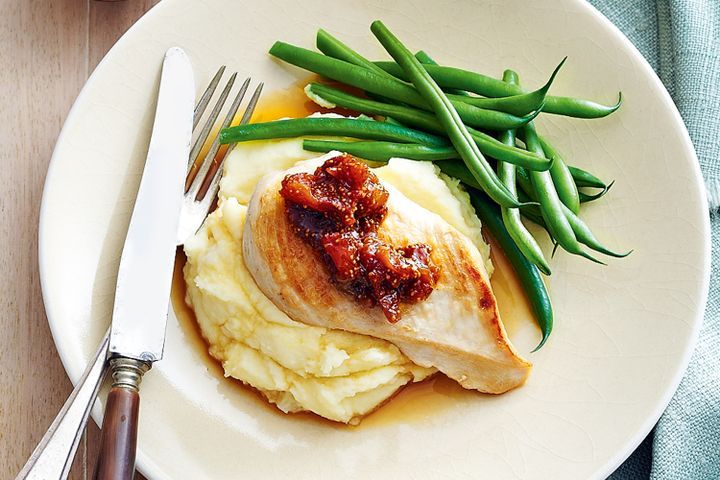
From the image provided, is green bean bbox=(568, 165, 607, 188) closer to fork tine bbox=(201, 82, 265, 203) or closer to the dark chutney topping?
the dark chutney topping

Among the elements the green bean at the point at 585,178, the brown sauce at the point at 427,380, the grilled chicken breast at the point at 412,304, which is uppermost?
the green bean at the point at 585,178

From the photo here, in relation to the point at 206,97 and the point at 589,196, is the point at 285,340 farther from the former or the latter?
the point at 589,196

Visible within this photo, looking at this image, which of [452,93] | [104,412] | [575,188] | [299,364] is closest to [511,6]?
[452,93]

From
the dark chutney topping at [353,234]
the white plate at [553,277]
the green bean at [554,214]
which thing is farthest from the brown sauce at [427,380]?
the dark chutney topping at [353,234]

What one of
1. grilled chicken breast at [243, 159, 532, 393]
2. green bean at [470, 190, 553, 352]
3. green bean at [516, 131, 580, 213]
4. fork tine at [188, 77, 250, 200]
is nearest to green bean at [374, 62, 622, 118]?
green bean at [516, 131, 580, 213]

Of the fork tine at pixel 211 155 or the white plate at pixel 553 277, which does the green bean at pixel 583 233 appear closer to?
the white plate at pixel 553 277

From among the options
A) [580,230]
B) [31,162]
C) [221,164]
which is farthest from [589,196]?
[31,162]

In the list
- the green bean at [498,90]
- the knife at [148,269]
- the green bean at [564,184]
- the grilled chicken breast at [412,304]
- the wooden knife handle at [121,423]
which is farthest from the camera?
the green bean at [498,90]
